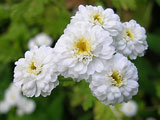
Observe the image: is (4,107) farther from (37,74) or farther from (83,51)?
(83,51)

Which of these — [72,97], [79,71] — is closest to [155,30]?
[72,97]

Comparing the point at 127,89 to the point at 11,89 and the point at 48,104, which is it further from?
the point at 11,89

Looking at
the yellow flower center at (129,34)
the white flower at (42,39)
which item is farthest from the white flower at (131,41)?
the white flower at (42,39)

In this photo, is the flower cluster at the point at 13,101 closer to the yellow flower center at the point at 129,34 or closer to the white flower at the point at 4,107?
the white flower at the point at 4,107

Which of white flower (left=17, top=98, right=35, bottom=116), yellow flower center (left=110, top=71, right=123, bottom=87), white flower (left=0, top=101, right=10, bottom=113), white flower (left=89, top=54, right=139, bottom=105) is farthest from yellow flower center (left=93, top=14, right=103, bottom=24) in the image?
white flower (left=0, top=101, right=10, bottom=113)

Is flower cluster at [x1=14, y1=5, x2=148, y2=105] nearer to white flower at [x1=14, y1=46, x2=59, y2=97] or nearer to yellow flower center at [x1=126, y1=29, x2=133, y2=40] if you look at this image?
white flower at [x1=14, y1=46, x2=59, y2=97]

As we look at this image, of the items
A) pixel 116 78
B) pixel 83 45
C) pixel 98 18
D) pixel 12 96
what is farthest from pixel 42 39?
pixel 116 78
